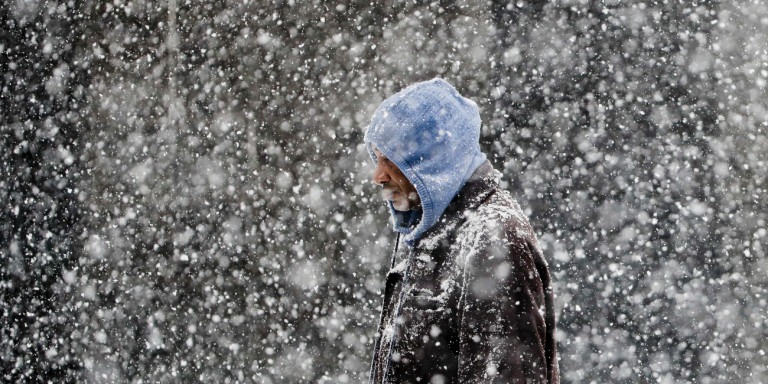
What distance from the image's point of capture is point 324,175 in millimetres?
3342

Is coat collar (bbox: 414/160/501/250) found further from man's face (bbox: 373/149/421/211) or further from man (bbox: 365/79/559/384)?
man's face (bbox: 373/149/421/211)

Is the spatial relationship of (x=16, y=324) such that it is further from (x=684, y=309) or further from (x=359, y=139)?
(x=684, y=309)

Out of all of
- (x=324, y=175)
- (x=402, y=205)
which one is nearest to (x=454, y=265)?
(x=402, y=205)

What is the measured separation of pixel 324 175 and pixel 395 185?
1568 millimetres

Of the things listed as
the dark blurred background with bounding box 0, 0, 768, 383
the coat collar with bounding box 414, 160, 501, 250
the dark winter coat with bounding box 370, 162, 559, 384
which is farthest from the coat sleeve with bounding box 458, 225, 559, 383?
the dark blurred background with bounding box 0, 0, 768, 383

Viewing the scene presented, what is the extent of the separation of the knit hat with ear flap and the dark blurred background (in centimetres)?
134

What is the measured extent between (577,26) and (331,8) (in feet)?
4.61

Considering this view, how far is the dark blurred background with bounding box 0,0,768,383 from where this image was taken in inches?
111

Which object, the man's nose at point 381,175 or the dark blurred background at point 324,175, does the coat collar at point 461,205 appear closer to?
the man's nose at point 381,175

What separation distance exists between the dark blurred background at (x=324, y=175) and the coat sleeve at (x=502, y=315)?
1.49 m

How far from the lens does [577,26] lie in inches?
117

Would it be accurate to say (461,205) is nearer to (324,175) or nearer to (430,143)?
(430,143)

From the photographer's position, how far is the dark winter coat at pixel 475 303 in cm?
151

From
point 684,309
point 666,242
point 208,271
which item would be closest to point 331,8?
point 208,271
